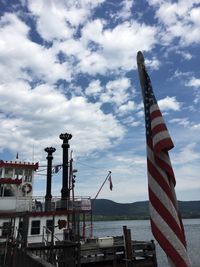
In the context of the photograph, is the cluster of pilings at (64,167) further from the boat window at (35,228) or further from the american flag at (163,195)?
the american flag at (163,195)

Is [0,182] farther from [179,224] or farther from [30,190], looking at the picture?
[179,224]

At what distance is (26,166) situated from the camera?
101 ft

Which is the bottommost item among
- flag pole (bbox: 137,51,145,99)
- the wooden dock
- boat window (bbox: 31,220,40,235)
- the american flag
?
the wooden dock

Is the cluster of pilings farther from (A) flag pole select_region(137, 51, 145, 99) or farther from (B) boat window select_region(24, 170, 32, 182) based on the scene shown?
(A) flag pole select_region(137, 51, 145, 99)

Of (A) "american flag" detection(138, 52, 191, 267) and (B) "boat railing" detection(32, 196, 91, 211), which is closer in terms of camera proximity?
(A) "american flag" detection(138, 52, 191, 267)

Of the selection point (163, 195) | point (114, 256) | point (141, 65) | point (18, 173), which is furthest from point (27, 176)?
point (163, 195)

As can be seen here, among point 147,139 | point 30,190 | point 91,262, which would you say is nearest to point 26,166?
point 30,190

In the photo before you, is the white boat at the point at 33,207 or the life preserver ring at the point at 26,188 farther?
the life preserver ring at the point at 26,188

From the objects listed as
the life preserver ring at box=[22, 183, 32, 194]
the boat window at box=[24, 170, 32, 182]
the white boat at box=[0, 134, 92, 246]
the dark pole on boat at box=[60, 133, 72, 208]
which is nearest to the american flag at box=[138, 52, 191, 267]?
the white boat at box=[0, 134, 92, 246]

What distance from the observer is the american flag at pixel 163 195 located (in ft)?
17.2

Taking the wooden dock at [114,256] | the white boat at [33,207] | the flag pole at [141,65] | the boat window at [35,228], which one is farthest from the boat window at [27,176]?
the flag pole at [141,65]

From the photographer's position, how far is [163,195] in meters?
5.54

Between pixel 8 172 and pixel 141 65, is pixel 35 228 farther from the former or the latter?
pixel 141 65

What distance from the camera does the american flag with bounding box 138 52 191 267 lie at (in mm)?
5255
